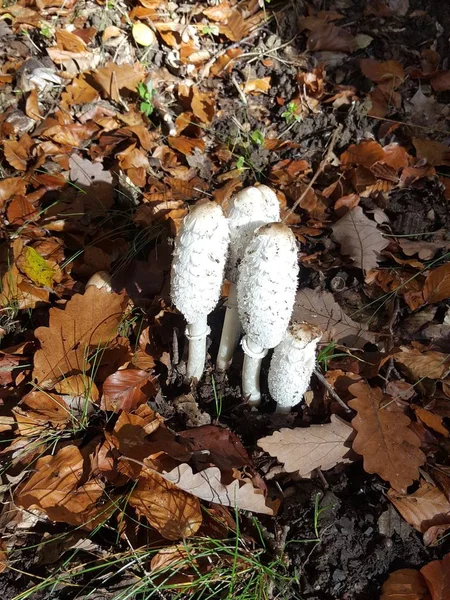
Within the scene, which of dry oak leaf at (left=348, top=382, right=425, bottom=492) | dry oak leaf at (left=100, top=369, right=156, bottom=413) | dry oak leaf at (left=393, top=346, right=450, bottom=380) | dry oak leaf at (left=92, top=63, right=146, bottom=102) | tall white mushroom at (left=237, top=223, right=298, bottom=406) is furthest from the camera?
dry oak leaf at (left=92, top=63, right=146, bottom=102)

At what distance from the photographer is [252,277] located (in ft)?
6.21

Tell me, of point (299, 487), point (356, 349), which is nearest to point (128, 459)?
point (299, 487)

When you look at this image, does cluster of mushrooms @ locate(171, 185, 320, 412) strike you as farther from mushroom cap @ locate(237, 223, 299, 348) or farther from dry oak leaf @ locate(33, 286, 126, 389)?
dry oak leaf @ locate(33, 286, 126, 389)

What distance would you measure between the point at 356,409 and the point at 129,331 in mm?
1260

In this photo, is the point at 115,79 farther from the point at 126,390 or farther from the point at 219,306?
the point at 126,390

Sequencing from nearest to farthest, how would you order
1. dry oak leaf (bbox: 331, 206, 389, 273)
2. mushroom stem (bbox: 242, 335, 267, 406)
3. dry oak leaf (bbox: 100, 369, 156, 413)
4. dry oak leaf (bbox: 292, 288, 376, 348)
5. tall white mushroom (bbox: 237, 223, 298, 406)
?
tall white mushroom (bbox: 237, 223, 298, 406) < mushroom stem (bbox: 242, 335, 267, 406) < dry oak leaf (bbox: 100, 369, 156, 413) < dry oak leaf (bbox: 292, 288, 376, 348) < dry oak leaf (bbox: 331, 206, 389, 273)

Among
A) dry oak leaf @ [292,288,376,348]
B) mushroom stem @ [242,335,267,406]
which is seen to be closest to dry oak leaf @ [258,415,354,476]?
mushroom stem @ [242,335,267,406]

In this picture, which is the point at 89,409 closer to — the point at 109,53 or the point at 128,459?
the point at 128,459

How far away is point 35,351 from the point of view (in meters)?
2.61

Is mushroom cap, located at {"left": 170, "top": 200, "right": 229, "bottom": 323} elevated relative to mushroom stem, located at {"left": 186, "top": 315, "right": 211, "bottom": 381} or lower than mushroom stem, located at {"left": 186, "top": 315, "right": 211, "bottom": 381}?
elevated

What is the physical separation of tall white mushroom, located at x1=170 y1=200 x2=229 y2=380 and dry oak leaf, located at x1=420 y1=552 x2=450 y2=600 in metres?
1.33

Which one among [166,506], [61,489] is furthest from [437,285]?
[61,489]

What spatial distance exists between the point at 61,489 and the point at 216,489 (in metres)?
0.67

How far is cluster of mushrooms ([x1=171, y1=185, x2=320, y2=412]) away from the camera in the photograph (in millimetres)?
1848
